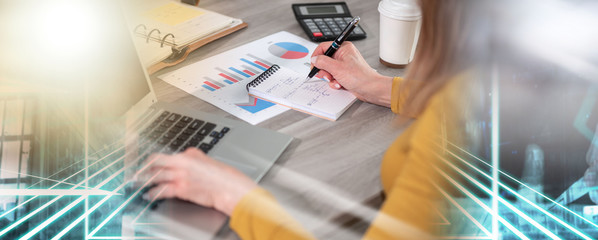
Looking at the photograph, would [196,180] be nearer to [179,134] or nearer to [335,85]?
[179,134]

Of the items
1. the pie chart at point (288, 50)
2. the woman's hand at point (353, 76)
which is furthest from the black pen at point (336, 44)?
the pie chart at point (288, 50)

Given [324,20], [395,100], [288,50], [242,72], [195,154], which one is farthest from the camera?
[324,20]

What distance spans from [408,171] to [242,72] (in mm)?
531

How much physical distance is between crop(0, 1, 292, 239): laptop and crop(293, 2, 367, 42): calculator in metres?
0.47

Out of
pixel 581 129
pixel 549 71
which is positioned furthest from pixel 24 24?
pixel 581 129

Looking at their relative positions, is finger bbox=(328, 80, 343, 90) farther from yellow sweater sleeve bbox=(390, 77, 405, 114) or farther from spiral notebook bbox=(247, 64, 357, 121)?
yellow sweater sleeve bbox=(390, 77, 405, 114)

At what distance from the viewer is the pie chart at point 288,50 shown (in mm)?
1124

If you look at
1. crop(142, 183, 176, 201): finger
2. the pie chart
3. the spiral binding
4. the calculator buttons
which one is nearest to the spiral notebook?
the spiral binding

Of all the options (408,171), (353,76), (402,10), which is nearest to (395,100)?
(353,76)

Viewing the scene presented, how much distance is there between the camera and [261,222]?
0.65 meters

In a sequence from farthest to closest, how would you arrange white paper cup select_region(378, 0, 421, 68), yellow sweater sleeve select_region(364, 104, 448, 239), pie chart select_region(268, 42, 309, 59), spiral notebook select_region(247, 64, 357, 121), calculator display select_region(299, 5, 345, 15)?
1. calculator display select_region(299, 5, 345, 15)
2. pie chart select_region(268, 42, 309, 59)
3. white paper cup select_region(378, 0, 421, 68)
4. spiral notebook select_region(247, 64, 357, 121)
5. yellow sweater sleeve select_region(364, 104, 448, 239)

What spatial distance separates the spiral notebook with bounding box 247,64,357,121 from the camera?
91cm

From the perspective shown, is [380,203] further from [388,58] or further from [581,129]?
[581,129]

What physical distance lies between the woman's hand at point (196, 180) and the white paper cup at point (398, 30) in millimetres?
537
